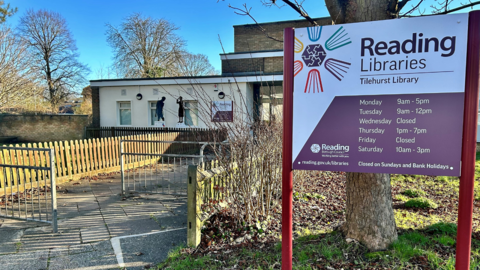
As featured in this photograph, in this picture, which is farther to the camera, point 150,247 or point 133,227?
point 133,227

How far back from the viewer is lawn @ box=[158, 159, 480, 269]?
2.88 metres

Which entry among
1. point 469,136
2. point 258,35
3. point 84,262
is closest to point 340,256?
point 469,136

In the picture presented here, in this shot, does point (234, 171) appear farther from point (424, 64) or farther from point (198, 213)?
point (424, 64)

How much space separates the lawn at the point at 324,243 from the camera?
9.44 feet

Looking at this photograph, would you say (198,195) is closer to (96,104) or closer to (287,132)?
(287,132)

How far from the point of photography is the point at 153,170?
9.24 m

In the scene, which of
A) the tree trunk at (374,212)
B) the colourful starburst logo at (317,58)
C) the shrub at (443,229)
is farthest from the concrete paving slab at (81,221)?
the shrub at (443,229)

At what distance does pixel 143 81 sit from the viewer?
17.1 meters

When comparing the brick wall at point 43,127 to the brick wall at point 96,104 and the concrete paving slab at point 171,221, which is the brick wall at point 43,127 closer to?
the brick wall at point 96,104

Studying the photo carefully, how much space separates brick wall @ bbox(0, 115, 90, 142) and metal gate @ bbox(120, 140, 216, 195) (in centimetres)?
1081

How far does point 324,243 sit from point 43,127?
22217mm

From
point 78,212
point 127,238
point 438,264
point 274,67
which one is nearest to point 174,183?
point 78,212

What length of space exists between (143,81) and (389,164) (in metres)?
16.8

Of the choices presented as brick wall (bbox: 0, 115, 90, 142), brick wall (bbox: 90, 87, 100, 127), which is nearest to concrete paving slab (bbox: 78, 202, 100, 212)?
brick wall (bbox: 90, 87, 100, 127)
